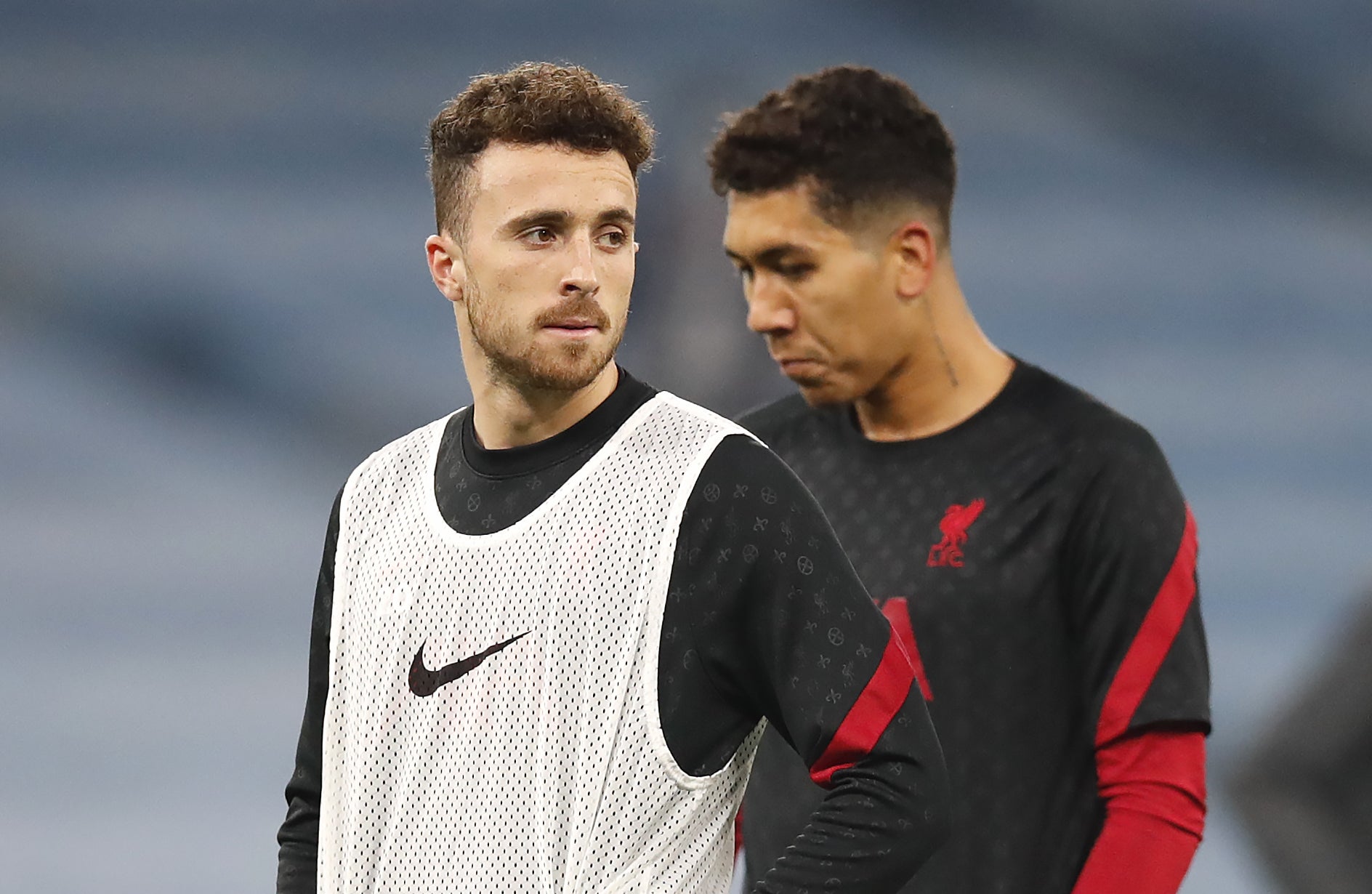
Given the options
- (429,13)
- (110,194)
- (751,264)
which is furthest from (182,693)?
(751,264)

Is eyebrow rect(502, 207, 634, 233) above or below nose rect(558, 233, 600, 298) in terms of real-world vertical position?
above

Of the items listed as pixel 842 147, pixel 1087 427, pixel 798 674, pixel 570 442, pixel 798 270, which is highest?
A: pixel 842 147

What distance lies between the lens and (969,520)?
2.10 m

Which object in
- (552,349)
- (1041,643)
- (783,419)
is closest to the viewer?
(552,349)

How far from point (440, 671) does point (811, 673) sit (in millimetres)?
348

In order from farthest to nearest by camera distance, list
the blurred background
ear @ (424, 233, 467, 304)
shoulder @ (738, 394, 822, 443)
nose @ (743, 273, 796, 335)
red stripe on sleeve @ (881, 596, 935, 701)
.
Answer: the blurred background < shoulder @ (738, 394, 822, 443) < nose @ (743, 273, 796, 335) < red stripe on sleeve @ (881, 596, 935, 701) < ear @ (424, 233, 467, 304)

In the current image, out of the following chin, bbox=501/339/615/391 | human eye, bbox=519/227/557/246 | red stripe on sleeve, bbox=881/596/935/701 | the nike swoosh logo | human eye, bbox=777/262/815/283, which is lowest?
the nike swoosh logo

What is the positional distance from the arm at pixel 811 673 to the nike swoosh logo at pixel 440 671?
17 cm

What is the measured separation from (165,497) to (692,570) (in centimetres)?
331

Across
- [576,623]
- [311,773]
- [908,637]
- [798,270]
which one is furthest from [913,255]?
[311,773]

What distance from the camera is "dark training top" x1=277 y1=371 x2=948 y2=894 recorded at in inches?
57.9

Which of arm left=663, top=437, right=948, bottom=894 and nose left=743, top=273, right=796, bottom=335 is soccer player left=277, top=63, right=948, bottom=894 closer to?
arm left=663, top=437, right=948, bottom=894

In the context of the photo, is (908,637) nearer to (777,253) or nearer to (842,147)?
(777,253)

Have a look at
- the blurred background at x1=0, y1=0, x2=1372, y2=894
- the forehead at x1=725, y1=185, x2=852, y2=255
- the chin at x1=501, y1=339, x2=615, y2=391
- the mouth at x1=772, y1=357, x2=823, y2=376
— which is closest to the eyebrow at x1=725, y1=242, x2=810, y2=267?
the forehead at x1=725, y1=185, x2=852, y2=255
